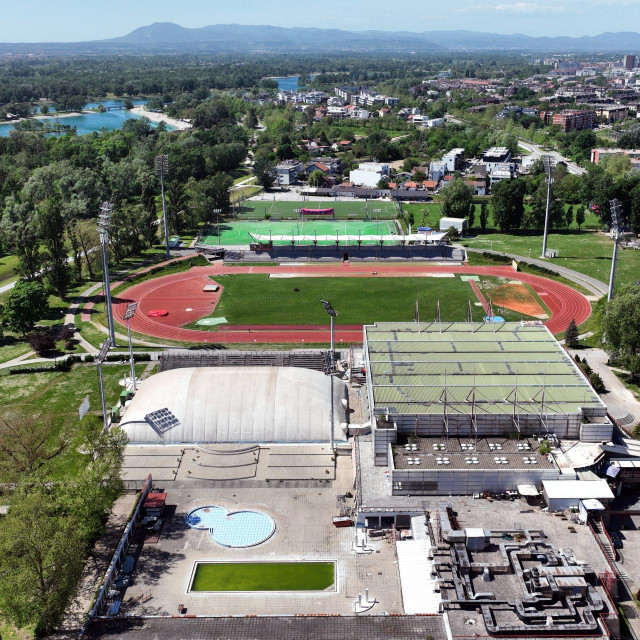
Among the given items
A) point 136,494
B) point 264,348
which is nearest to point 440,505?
point 136,494

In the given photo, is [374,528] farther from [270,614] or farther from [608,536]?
[608,536]

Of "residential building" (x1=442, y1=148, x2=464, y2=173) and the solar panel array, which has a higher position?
"residential building" (x1=442, y1=148, x2=464, y2=173)

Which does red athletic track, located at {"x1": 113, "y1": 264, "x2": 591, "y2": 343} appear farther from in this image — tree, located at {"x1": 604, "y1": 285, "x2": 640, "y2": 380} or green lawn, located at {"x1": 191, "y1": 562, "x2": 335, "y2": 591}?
green lawn, located at {"x1": 191, "y1": 562, "x2": 335, "y2": 591}

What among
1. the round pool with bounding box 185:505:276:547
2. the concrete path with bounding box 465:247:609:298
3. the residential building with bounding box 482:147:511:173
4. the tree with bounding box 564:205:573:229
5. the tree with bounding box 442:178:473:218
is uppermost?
the residential building with bounding box 482:147:511:173

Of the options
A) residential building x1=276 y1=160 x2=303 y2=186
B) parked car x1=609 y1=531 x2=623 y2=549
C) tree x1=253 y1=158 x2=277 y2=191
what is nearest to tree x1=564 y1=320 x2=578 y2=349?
parked car x1=609 y1=531 x2=623 y2=549

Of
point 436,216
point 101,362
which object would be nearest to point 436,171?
point 436,216

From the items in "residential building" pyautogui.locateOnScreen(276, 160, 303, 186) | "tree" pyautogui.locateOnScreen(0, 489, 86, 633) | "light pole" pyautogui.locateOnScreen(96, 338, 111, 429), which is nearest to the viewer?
"tree" pyautogui.locateOnScreen(0, 489, 86, 633)

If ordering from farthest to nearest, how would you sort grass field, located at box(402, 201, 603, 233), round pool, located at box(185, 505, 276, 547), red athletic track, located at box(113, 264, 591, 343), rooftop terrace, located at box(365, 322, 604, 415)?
grass field, located at box(402, 201, 603, 233) < red athletic track, located at box(113, 264, 591, 343) < rooftop terrace, located at box(365, 322, 604, 415) < round pool, located at box(185, 505, 276, 547)
